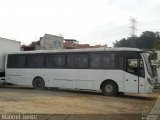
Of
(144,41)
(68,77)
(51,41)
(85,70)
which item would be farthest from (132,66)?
(144,41)

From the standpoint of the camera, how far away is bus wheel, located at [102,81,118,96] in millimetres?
17984

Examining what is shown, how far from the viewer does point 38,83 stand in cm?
2152

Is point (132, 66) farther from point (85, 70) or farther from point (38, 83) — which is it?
point (38, 83)

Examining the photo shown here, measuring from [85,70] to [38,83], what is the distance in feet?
13.1

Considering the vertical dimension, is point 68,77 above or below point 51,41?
below

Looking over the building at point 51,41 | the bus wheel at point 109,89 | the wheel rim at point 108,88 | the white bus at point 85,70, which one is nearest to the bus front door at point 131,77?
the white bus at point 85,70

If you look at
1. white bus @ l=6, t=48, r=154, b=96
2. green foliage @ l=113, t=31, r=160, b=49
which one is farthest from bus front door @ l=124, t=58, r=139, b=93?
green foliage @ l=113, t=31, r=160, b=49

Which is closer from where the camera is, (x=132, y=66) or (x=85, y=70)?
(x=132, y=66)

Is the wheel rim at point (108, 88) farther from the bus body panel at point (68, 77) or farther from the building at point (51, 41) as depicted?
the building at point (51, 41)

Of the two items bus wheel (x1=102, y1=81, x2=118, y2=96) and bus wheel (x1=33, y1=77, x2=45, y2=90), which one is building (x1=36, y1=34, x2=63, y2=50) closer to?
bus wheel (x1=33, y1=77, x2=45, y2=90)

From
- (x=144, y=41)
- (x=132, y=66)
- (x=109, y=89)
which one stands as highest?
(x=144, y=41)

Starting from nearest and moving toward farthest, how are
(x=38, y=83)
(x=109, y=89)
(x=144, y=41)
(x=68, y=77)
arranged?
(x=109, y=89) < (x=68, y=77) < (x=38, y=83) < (x=144, y=41)

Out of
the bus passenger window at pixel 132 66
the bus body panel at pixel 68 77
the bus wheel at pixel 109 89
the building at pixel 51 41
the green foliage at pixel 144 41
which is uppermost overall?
the green foliage at pixel 144 41

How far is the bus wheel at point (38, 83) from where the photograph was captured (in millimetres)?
21266
